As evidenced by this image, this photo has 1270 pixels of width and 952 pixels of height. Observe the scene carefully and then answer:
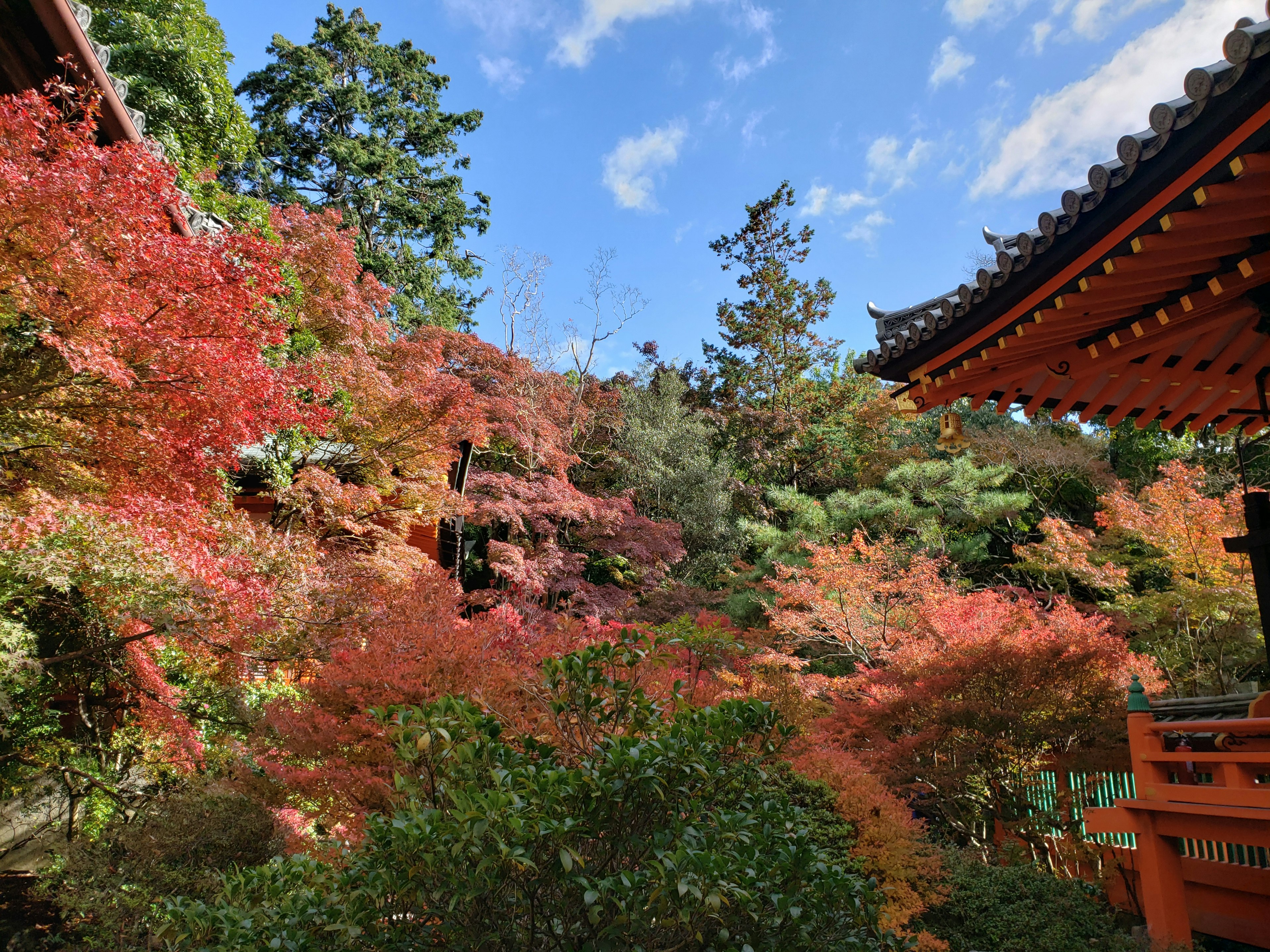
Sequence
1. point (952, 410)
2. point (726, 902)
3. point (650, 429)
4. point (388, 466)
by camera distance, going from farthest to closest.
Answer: point (650, 429) → point (388, 466) → point (952, 410) → point (726, 902)

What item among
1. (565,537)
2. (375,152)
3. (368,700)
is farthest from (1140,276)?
(375,152)

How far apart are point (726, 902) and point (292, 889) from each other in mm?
1328

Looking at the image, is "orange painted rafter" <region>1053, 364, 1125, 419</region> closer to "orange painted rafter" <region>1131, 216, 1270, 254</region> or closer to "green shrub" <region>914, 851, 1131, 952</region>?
"orange painted rafter" <region>1131, 216, 1270, 254</region>

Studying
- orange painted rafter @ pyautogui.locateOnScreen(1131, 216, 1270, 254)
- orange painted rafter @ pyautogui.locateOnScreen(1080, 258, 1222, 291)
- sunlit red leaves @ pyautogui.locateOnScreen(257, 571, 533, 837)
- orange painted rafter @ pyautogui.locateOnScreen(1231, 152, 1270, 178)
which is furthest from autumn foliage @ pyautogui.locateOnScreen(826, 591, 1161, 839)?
orange painted rafter @ pyautogui.locateOnScreen(1231, 152, 1270, 178)

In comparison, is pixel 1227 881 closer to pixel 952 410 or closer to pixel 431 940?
pixel 952 410

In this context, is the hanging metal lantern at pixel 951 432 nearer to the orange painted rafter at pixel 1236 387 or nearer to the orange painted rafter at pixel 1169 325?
the orange painted rafter at pixel 1169 325

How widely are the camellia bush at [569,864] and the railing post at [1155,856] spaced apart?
7.78 ft

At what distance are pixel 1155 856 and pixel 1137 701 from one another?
0.73 metres

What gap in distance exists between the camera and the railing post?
132 inches

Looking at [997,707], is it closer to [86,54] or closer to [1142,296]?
[1142,296]

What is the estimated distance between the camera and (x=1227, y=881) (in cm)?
354

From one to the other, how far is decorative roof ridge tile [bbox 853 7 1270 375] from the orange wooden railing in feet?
6.86

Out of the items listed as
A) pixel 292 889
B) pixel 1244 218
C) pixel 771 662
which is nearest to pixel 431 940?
pixel 292 889

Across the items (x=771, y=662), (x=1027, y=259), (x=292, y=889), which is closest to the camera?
(x=292, y=889)
